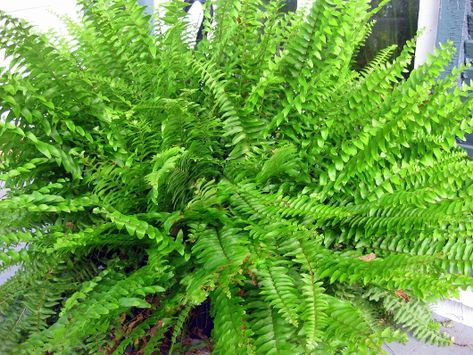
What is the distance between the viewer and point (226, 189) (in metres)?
0.87

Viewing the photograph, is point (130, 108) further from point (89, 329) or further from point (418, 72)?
point (418, 72)

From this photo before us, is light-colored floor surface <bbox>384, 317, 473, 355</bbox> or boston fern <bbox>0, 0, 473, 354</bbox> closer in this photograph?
boston fern <bbox>0, 0, 473, 354</bbox>

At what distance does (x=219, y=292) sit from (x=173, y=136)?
1.05 feet

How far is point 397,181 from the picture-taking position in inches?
35.2

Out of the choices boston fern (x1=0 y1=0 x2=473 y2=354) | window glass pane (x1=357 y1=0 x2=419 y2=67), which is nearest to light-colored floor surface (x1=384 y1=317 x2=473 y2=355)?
boston fern (x1=0 y1=0 x2=473 y2=354)

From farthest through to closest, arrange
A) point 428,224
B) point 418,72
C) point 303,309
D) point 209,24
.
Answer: point 209,24, point 418,72, point 428,224, point 303,309

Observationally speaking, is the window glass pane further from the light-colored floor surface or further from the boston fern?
the light-colored floor surface

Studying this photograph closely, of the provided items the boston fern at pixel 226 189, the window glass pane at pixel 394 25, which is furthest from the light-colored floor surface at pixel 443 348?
the window glass pane at pixel 394 25

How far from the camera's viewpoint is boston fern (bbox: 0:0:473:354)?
2.47 ft

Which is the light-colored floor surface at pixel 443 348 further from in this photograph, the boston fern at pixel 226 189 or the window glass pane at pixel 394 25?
the window glass pane at pixel 394 25

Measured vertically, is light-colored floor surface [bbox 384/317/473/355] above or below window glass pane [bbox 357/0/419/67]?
below

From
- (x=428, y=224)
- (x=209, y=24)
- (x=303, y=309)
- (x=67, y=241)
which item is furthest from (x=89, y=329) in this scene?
(x=209, y=24)

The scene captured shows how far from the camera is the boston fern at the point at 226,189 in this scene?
0.75 m

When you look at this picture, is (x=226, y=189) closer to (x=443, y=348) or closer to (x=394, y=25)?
(x=443, y=348)
